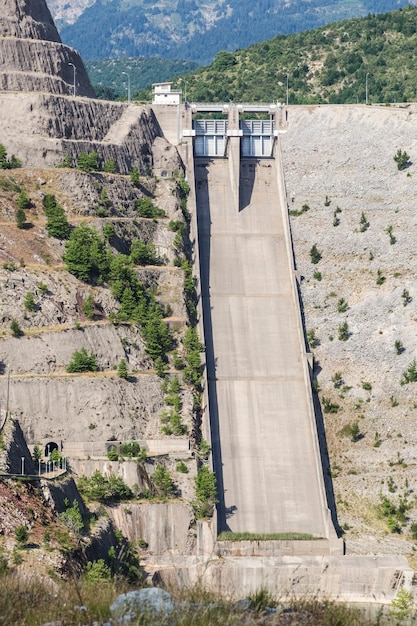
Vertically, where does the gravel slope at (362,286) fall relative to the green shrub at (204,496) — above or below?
above

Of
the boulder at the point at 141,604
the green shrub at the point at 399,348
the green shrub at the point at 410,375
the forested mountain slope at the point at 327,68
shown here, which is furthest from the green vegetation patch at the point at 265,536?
the forested mountain slope at the point at 327,68

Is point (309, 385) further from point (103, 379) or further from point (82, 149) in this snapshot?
point (82, 149)

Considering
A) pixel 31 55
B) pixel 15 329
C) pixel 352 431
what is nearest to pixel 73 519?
pixel 15 329

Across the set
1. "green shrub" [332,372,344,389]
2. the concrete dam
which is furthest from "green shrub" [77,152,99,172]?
"green shrub" [332,372,344,389]

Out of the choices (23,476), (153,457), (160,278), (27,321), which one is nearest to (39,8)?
(160,278)

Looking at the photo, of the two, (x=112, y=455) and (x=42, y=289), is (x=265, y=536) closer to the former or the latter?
(x=112, y=455)

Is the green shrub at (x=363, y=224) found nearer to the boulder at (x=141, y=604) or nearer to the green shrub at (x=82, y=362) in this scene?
the green shrub at (x=82, y=362)
